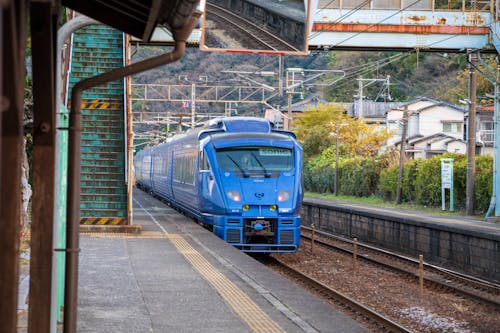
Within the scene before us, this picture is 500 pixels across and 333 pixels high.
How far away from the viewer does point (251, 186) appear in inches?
702

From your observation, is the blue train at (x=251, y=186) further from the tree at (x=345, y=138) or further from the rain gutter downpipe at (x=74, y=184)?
the tree at (x=345, y=138)

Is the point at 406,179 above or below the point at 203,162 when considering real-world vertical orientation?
below

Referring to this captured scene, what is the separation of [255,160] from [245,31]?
207 inches

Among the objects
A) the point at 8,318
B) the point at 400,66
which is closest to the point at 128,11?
the point at 8,318

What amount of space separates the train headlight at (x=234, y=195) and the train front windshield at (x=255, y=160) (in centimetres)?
43

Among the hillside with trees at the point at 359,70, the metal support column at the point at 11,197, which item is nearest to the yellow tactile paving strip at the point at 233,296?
the metal support column at the point at 11,197

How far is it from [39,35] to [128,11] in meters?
0.90

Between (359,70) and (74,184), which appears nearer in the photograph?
(74,184)

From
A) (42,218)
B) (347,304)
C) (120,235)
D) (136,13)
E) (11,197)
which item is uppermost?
(136,13)

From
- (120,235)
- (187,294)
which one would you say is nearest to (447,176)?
(120,235)

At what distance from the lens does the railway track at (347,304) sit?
11161 mm

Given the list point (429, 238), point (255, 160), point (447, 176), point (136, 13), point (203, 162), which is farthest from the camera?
point (447, 176)

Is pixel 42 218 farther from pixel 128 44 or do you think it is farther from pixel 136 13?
pixel 128 44

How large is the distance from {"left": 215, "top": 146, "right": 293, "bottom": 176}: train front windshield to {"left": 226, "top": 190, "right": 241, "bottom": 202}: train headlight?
426mm
